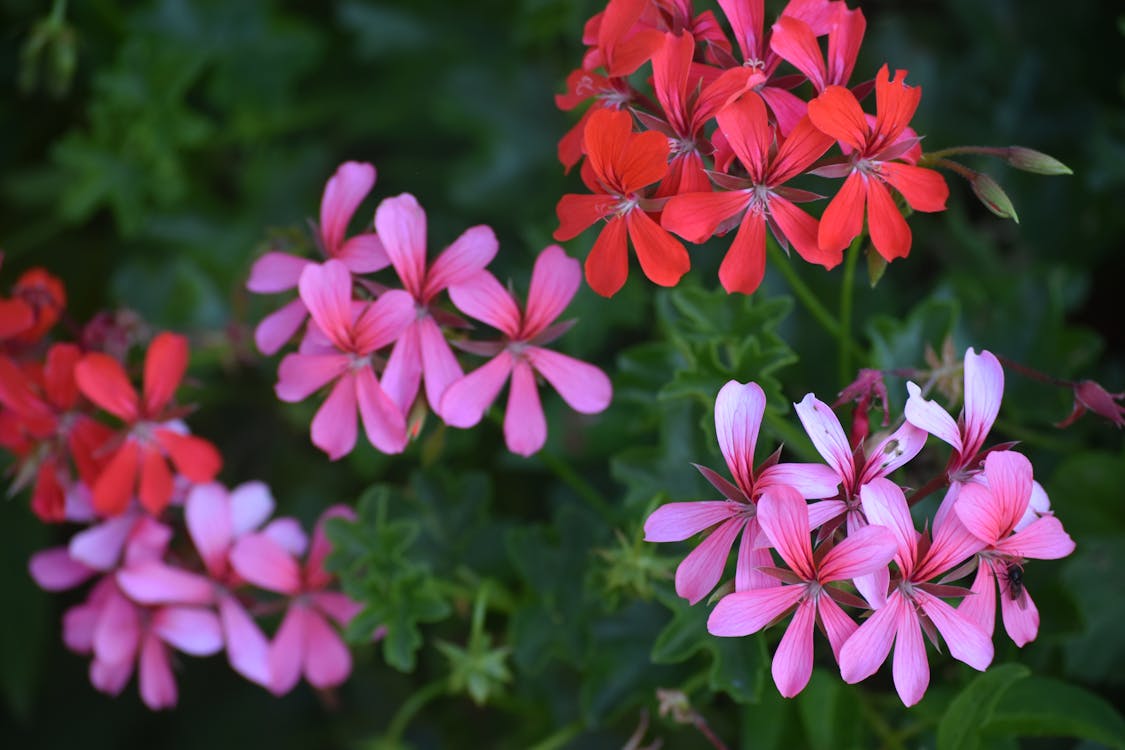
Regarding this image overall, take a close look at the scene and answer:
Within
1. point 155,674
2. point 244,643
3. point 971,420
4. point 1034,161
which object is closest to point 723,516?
point 971,420

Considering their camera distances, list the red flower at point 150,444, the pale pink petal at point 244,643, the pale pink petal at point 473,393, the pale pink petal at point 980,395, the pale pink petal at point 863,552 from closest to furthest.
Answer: the pale pink petal at point 863,552, the pale pink petal at point 980,395, the pale pink petal at point 473,393, the red flower at point 150,444, the pale pink petal at point 244,643

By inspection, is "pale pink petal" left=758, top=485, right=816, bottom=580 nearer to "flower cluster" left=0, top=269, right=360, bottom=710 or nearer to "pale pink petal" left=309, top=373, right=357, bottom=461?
"pale pink petal" left=309, top=373, right=357, bottom=461

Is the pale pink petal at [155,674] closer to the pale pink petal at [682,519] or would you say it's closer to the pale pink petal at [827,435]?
the pale pink petal at [682,519]

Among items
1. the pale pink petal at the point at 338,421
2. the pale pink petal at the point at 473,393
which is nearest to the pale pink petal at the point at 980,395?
the pale pink petal at the point at 473,393

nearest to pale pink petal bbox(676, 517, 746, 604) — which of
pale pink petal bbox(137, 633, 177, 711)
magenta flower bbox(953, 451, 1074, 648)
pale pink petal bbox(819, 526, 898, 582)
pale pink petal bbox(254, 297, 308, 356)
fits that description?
pale pink petal bbox(819, 526, 898, 582)

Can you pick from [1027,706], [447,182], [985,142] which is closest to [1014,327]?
[985,142]

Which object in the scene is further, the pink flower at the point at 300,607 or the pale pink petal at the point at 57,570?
the pale pink petal at the point at 57,570

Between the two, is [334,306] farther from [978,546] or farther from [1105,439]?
[1105,439]
